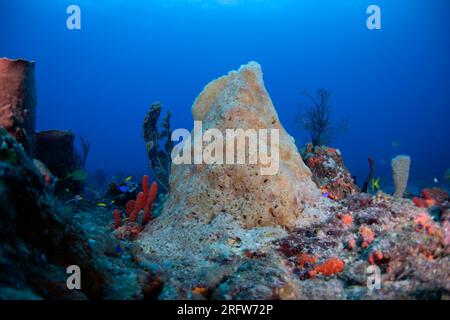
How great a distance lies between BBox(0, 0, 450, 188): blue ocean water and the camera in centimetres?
6612

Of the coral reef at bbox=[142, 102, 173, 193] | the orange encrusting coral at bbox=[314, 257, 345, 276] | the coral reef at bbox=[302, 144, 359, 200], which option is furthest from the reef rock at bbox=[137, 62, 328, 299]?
the coral reef at bbox=[142, 102, 173, 193]

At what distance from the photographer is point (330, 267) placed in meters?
3.46

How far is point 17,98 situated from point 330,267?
5.67 metres

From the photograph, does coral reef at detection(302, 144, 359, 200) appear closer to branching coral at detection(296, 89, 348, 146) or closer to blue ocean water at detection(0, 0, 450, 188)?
branching coral at detection(296, 89, 348, 146)

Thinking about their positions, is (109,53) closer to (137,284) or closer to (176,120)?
(176,120)

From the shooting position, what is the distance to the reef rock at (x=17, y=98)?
5.35 meters

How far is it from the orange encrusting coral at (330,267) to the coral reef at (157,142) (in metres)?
5.99

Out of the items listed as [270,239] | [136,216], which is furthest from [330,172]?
[136,216]

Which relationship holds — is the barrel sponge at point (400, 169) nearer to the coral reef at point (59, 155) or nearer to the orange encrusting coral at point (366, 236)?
the orange encrusting coral at point (366, 236)

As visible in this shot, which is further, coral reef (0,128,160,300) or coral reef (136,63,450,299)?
coral reef (136,63,450,299)

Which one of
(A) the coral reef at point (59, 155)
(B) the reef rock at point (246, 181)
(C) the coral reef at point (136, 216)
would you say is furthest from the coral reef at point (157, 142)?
(B) the reef rock at point (246, 181)

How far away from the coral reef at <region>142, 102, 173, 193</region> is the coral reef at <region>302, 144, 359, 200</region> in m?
4.14

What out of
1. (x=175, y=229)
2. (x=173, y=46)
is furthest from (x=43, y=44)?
(x=175, y=229)

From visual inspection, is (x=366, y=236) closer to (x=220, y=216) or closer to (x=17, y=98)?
(x=220, y=216)
